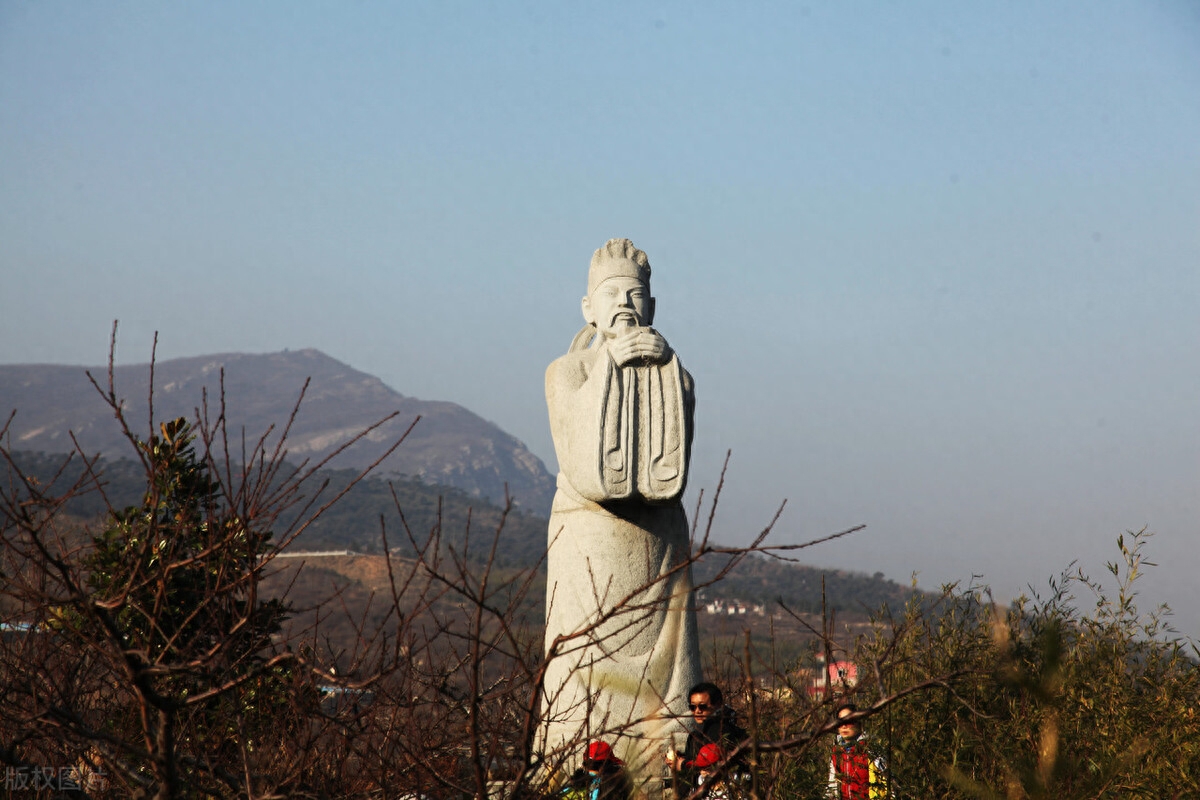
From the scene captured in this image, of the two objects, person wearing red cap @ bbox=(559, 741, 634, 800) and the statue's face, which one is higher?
the statue's face

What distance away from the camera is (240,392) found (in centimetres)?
15725

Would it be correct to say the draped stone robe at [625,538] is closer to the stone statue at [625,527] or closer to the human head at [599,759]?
the stone statue at [625,527]

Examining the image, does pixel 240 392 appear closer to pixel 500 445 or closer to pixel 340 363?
pixel 340 363

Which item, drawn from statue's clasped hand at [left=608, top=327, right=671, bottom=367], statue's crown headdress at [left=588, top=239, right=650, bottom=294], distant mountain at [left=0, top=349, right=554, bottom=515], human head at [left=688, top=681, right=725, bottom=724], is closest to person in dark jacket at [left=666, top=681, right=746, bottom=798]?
human head at [left=688, top=681, right=725, bottom=724]

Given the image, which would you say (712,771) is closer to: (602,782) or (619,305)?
(602,782)

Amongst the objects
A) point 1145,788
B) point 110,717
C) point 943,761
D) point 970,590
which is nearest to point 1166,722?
point 1145,788

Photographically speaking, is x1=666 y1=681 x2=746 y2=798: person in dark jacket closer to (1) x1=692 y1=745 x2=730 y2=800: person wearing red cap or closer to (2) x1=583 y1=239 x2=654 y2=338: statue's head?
(1) x1=692 y1=745 x2=730 y2=800: person wearing red cap

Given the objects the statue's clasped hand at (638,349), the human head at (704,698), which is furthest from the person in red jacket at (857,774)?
the statue's clasped hand at (638,349)

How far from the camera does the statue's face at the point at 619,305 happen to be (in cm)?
589

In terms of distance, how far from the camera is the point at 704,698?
210 inches

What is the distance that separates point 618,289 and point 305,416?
14353 centimetres

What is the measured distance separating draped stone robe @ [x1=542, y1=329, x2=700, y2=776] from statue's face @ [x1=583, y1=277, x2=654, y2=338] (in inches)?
10.2

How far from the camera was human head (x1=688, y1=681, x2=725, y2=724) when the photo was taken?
5.00 metres

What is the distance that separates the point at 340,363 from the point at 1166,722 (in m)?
174
